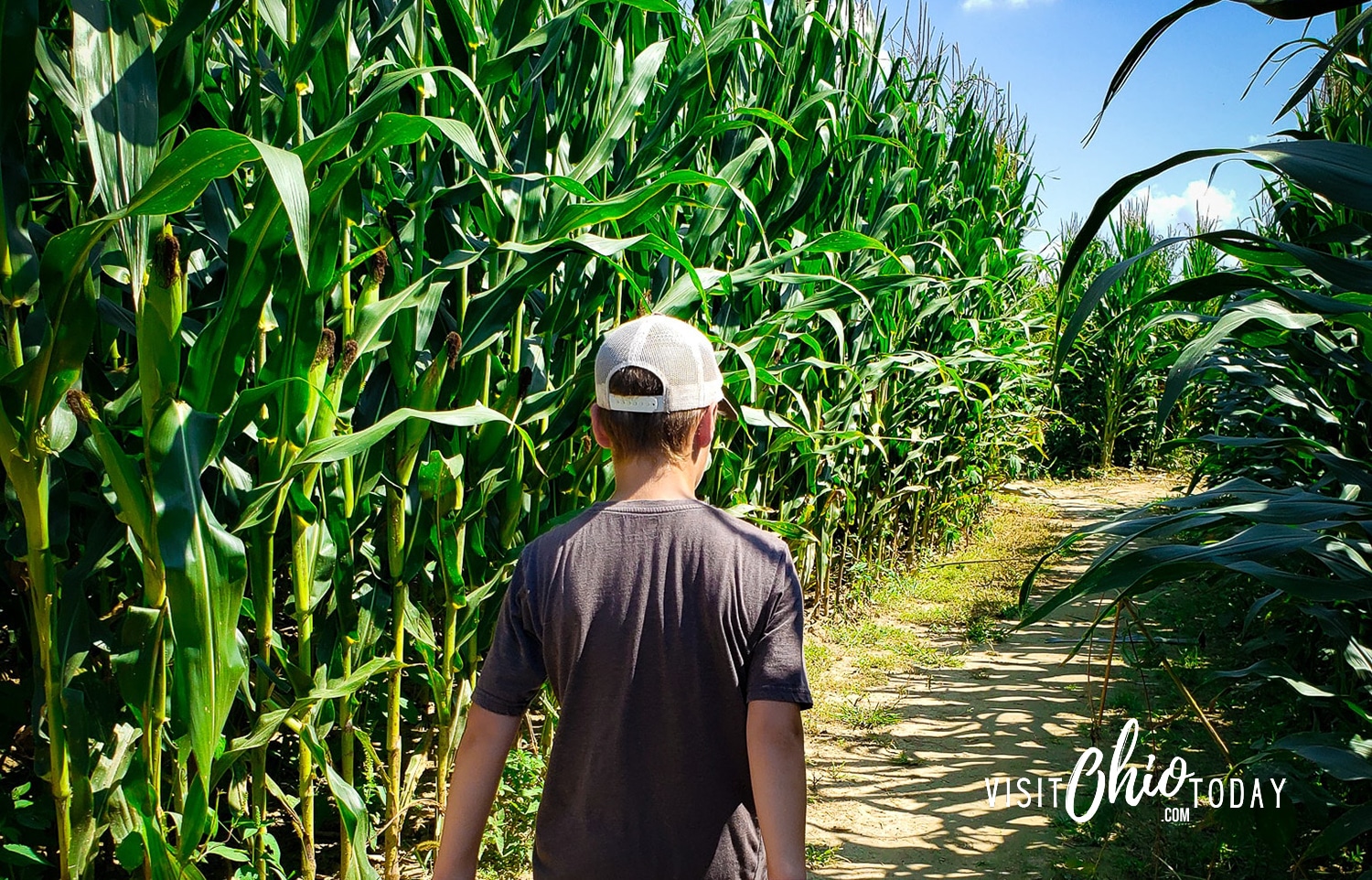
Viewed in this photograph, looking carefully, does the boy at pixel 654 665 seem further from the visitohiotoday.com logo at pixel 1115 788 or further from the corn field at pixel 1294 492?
the visitohiotoday.com logo at pixel 1115 788

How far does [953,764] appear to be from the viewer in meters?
3.21

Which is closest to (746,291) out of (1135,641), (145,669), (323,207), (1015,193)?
(323,207)

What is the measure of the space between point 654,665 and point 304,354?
74 cm

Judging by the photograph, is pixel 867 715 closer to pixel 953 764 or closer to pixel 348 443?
pixel 953 764

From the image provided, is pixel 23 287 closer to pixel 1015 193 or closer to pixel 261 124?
pixel 261 124

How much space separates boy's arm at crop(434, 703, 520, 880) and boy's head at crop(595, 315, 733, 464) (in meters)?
0.41

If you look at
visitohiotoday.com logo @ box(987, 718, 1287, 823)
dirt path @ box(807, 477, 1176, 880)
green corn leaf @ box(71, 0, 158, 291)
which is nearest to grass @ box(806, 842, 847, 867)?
dirt path @ box(807, 477, 1176, 880)

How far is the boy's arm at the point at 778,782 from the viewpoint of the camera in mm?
1183

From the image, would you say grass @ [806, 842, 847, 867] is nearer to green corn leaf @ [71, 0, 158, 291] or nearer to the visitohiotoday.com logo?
the visitohiotoday.com logo

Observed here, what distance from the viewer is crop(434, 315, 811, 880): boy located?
4.12 ft

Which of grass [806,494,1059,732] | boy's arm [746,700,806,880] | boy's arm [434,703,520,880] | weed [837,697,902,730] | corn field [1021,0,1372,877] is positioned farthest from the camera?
grass [806,494,1059,732]

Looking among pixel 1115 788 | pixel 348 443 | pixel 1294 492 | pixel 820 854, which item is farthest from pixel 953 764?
pixel 348 443

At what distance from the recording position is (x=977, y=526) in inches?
279

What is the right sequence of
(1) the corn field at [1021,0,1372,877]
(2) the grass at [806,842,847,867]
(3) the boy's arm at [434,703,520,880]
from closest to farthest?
(1) the corn field at [1021,0,1372,877] → (3) the boy's arm at [434,703,520,880] → (2) the grass at [806,842,847,867]
